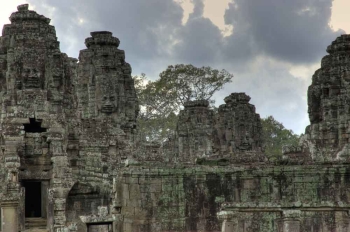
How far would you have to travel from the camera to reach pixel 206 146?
32.7 meters

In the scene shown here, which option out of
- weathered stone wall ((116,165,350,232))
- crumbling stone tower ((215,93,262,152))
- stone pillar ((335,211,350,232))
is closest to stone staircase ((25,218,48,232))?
weathered stone wall ((116,165,350,232))

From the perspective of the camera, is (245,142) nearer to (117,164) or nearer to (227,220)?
(117,164)

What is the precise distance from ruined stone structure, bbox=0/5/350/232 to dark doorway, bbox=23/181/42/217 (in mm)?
29

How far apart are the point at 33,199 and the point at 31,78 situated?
10.5 feet

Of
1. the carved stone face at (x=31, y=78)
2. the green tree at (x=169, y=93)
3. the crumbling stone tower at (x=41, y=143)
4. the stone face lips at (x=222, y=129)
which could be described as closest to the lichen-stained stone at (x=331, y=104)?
the crumbling stone tower at (x=41, y=143)

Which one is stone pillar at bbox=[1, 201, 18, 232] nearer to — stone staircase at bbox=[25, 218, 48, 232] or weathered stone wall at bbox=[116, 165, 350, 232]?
stone staircase at bbox=[25, 218, 48, 232]

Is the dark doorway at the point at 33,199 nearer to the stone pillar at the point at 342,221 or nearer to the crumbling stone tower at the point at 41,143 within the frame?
the crumbling stone tower at the point at 41,143

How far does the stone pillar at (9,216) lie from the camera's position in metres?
15.6

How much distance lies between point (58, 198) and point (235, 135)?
684 inches

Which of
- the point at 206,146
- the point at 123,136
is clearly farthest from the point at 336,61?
the point at 206,146

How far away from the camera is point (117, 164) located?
22.6 m

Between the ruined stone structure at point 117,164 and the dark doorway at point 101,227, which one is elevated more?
the ruined stone structure at point 117,164

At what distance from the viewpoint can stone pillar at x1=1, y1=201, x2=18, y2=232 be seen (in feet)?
Answer: 51.1

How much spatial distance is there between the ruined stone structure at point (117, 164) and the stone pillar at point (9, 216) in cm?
2
